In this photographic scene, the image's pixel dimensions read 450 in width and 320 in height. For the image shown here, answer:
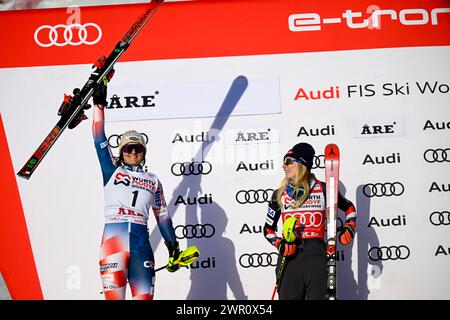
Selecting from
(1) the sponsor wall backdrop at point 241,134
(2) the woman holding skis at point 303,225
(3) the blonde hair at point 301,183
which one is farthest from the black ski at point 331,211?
(1) the sponsor wall backdrop at point 241,134

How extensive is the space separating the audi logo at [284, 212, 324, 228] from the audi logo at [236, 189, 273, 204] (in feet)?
1.57

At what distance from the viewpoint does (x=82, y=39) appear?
5926 millimetres

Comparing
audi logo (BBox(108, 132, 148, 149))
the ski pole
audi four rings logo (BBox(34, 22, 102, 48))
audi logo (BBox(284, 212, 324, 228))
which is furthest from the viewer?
audi four rings logo (BBox(34, 22, 102, 48))

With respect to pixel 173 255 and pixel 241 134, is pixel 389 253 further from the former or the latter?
pixel 173 255

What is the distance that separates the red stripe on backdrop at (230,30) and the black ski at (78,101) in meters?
0.15

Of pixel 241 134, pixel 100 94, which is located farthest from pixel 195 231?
pixel 100 94

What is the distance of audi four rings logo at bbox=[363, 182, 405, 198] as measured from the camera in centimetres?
575

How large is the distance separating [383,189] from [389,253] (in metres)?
0.54

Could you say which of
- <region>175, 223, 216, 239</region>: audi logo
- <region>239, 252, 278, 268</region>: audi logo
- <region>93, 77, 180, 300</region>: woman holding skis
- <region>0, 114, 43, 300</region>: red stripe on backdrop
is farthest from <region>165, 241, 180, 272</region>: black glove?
<region>0, 114, 43, 300</region>: red stripe on backdrop

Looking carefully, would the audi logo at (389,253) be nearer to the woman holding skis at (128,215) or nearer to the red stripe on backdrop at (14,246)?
the woman holding skis at (128,215)

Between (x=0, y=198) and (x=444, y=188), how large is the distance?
3740 millimetres

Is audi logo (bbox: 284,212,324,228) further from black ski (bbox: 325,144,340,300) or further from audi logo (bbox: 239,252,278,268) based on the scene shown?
audi logo (bbox: 239,252,278,268)
